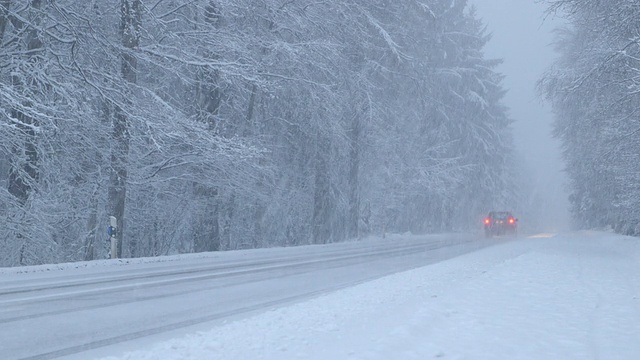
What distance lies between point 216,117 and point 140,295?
1235 centimetres

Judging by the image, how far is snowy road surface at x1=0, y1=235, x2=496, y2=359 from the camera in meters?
7.56

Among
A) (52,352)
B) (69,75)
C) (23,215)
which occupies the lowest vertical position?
(52,352)

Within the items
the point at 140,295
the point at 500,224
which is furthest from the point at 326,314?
the point at 500,224

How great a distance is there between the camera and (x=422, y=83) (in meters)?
34.8

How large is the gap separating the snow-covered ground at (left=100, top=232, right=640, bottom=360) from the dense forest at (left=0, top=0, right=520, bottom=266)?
851 cm

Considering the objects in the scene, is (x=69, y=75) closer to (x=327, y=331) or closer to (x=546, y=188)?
(x=327, y=331)

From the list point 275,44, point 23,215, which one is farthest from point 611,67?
point 23,215

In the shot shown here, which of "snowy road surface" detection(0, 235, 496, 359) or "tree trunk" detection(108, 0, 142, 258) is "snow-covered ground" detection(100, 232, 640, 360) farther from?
"tree trunk" detection(108, 0, 142, 258)

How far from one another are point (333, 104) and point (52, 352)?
21377 millimetres

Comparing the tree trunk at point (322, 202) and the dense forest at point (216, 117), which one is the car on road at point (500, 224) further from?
the tree trunk at point (322, 202)

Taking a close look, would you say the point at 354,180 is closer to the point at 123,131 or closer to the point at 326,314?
the point at 123,131

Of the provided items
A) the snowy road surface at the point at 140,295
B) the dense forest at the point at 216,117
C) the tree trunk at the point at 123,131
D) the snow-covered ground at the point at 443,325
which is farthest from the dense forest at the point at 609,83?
the tree trunk at the point at 123,131

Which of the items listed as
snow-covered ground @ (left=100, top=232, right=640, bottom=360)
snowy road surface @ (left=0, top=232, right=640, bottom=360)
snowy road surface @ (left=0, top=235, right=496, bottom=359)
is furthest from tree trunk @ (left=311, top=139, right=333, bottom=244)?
snow-covered ground @ (left=100, top=232, right=640, bottom=360)

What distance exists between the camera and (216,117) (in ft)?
74.4
